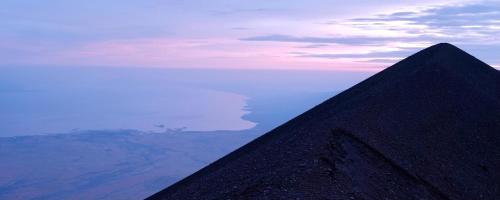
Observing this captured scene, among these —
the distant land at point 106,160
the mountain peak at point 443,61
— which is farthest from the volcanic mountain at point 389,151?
the distant land at point 106,160

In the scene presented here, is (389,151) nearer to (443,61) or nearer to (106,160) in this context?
(443,61)

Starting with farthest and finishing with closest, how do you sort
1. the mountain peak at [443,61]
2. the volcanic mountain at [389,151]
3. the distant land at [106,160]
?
the distant land at [106,160] → the mountain peak at [443,61] → the volcanic mountain at [389,151]

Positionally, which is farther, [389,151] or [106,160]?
[106,160]

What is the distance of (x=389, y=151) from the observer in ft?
28.4

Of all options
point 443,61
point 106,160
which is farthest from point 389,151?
point 106,160

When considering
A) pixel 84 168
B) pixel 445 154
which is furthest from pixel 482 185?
pixel 84 168

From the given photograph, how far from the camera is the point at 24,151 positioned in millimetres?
97250

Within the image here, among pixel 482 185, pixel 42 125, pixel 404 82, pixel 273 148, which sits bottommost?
pixel 42 125

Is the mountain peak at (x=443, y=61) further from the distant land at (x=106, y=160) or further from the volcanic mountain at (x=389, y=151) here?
the distant land at (x=106, y=160)

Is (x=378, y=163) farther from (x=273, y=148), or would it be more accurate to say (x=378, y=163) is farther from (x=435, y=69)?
(x=435, y=69)

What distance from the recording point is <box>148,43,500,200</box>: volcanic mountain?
670 centimetres

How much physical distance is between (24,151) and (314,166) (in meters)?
101

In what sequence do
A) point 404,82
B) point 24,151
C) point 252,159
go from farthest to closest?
point 24,151 → point 404,82 → point 252,159

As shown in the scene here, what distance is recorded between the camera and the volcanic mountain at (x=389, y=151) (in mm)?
6703
